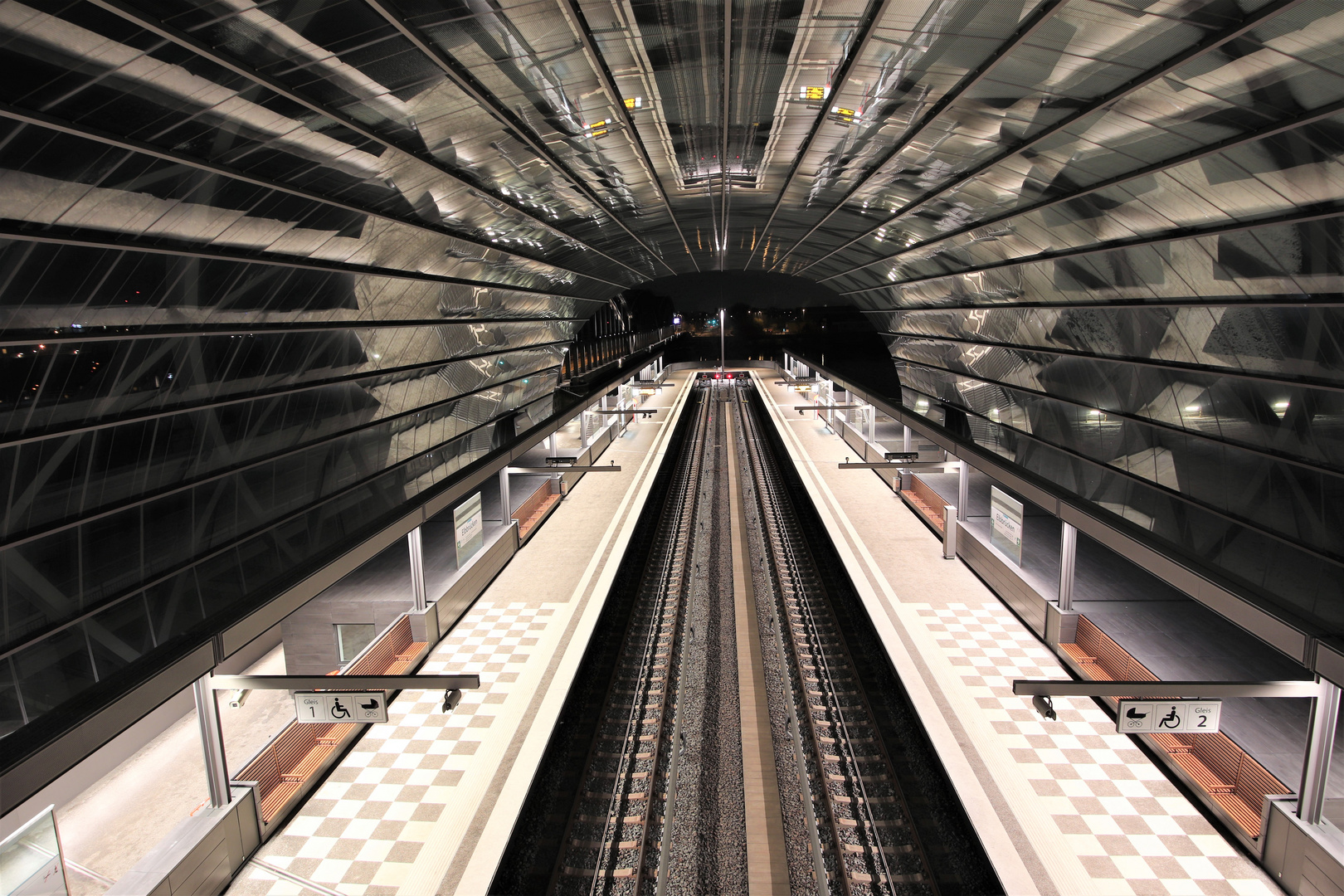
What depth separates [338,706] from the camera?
6918 mm

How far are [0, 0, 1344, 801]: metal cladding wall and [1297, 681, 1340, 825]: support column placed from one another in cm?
85

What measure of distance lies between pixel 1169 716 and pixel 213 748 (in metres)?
9.37

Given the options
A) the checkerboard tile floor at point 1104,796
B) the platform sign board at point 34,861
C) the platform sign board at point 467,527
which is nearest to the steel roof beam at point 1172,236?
the checkerboard tile floor at point 1104,796

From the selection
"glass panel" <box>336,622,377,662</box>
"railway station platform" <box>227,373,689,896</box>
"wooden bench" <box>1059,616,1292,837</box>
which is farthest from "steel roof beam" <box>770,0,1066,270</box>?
"glass panel" <box>336,622,377,662</box>

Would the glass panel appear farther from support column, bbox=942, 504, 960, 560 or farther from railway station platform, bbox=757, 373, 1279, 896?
support column, bbox=942, 504, 960, 560

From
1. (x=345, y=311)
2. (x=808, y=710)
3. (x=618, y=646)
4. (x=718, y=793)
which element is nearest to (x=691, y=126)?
(x=345, y=311)

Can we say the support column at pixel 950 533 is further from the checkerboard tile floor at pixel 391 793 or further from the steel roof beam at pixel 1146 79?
the checkerboard tile floor at pixel 391 793

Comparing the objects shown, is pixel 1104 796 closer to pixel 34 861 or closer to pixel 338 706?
pixel 338 706

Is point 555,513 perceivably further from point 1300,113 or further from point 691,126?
point 1300,113

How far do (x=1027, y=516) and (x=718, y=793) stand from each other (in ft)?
43.8

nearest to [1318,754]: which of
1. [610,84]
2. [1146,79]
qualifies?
[1146,79]

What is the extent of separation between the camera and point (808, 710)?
10.7 meters

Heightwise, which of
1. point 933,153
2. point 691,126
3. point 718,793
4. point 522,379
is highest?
point 691,126

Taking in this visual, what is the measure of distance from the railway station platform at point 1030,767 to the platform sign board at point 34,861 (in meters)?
9.01
